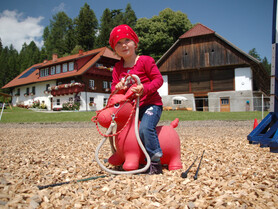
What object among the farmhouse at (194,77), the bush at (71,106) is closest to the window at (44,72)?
the farmhouse at (194,77)

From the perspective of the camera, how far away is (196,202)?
1680mm

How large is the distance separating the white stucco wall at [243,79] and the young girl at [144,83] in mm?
22464

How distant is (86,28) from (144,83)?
167 ft

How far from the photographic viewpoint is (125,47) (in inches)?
105

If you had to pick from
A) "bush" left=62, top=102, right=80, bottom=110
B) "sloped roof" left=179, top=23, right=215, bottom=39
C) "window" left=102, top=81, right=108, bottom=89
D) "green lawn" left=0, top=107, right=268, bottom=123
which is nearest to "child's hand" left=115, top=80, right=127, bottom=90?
"green lawn" left=0, top=107, right=268, bottom=123

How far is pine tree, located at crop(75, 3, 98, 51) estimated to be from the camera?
161 ft

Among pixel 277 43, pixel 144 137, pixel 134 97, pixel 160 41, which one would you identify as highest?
pixel 160 41

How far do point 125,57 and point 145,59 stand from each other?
0.89 ft

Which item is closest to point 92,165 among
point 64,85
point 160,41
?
point 64,85

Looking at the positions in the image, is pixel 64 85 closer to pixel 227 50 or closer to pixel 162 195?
pixel 227 50

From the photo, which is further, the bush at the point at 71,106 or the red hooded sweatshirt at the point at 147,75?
the bush at the point at 71,106

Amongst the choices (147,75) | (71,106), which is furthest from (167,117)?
(71,106)

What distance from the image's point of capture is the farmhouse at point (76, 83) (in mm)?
27375

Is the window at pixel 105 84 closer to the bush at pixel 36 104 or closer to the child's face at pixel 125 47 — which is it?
the bush at pixel 36 104
